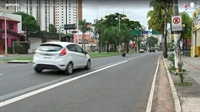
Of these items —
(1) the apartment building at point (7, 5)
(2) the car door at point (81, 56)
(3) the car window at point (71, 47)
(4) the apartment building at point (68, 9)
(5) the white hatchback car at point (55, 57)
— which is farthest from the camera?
(1) the apartment building at point (7, 5)

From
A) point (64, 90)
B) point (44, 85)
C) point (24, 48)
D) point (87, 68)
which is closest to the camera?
point (64, 90)

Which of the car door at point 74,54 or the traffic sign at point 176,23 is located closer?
A: the traffic sign at point 176,23

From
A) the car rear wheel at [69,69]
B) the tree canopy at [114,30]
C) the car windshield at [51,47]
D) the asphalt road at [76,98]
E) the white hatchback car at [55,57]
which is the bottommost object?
the asphalt road at [76,98]

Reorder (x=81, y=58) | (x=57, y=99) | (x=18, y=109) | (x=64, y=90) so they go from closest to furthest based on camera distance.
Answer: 1. (x=18, y=109)
2. (x=57, y=99)
3. (x=64, y=90)
4. (x=81, y=58)

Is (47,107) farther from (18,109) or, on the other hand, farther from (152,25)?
(152,25)

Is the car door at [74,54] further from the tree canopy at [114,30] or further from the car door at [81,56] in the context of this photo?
the tree canopy at [114,30]

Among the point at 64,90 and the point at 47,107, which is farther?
the point at 64,90

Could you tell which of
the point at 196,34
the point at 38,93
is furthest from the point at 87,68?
the point at 196,34

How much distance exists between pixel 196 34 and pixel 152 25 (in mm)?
9232

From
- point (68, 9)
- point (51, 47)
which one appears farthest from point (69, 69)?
point (68, 9)

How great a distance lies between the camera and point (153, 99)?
301 inches

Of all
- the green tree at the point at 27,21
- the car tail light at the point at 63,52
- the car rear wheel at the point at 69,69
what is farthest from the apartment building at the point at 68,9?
the green tree at the point at 27,21

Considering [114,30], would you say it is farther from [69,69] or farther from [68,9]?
[69,69]

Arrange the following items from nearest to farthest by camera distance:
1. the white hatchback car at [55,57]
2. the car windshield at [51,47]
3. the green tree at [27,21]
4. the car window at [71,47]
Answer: the white hatchback car at [55,57]
the car windshield at [51,47]
the car window at [71,47]
the green tree at [27,21]
